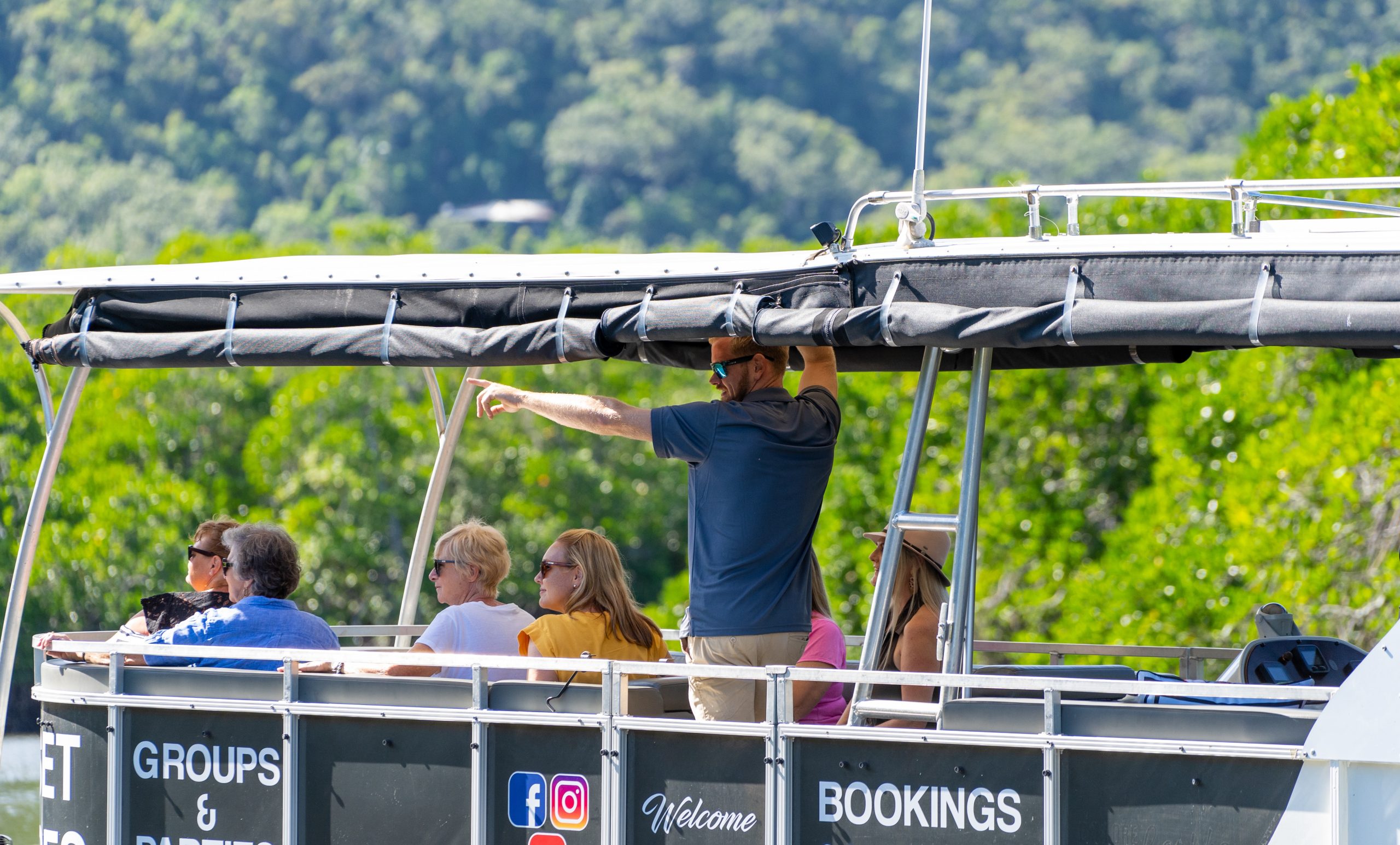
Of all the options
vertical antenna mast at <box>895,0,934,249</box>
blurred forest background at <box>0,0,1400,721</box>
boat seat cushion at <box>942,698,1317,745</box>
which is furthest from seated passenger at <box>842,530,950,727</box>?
blurred forest background at <box>0,0,1400,721</box>

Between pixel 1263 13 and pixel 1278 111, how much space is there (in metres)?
61.5

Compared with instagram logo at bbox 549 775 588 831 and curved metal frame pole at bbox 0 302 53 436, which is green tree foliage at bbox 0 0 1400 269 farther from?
instagram logo at bbox 549 775 588 831

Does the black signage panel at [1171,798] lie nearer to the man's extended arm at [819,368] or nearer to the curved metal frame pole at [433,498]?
the man's extended arm at [819,368]

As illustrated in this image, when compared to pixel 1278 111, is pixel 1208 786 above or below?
below

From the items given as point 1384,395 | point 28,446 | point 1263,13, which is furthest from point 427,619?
point 1263,13

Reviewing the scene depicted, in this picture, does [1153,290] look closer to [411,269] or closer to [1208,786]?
[1208,786]

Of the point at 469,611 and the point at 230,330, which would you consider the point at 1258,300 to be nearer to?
the point at 469,611

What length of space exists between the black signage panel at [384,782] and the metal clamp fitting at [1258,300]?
2164 mm

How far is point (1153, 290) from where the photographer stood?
424 cm

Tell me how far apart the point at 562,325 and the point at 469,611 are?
1.16m

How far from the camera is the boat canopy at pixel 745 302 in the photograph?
13.4ft

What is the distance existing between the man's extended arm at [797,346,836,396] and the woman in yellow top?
0.72 metres

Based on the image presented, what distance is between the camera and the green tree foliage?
234 feet

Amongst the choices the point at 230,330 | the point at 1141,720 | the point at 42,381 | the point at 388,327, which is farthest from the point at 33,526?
the point at 1141,720
